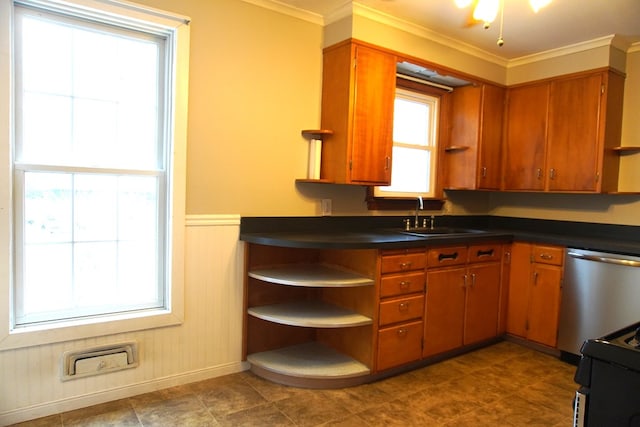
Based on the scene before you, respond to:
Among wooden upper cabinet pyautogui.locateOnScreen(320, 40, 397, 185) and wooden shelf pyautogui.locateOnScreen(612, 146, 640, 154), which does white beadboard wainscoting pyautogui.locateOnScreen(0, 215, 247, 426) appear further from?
wooden shelf pyautogui.locateOnScreen(612, 146, 640, 154)

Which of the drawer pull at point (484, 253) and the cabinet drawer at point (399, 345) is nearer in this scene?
the cabinet drawer at point (399, 345)

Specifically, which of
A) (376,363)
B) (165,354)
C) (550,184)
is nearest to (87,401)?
(165,354)

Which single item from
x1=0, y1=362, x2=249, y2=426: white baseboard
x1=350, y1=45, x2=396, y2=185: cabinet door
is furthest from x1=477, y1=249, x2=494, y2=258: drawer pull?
x1=0, y1=362, x2=249, y2=426: white baseboard

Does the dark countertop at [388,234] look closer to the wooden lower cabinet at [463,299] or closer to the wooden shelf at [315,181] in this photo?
the wooden lower cabinet at [463,299]

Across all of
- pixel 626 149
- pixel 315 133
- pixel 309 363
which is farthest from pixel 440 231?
pixel 309 363

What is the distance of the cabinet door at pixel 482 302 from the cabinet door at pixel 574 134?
95 cm

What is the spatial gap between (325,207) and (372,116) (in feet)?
2.42

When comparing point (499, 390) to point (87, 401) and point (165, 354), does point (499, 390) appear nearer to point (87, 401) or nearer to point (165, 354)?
point (165, 354)

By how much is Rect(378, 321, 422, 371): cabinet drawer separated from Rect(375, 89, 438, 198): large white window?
1.15 m

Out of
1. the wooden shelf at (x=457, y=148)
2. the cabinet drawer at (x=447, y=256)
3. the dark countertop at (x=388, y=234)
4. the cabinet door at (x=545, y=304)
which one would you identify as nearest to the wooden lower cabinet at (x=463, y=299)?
the cabinet drawer at (x=447, y=256)

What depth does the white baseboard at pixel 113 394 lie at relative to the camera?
2.17 meters

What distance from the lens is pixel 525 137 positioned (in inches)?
149

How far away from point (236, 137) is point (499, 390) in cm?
233

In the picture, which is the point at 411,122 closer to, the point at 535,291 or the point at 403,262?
the point at 403,262
